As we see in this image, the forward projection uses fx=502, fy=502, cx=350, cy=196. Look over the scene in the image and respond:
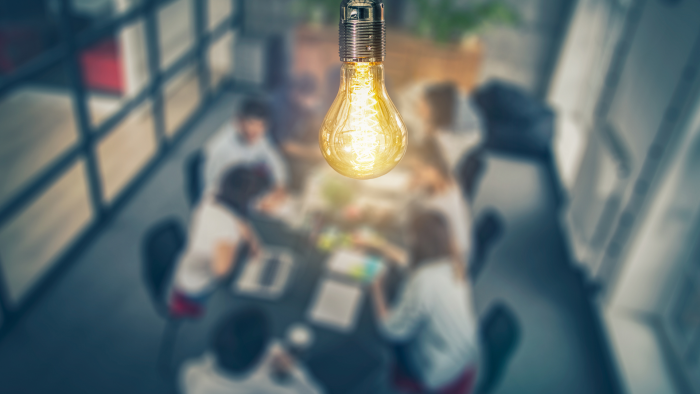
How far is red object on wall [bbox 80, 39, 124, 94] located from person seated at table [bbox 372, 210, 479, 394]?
5.15m

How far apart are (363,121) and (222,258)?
2122 mm

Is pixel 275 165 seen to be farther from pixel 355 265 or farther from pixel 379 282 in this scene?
pixel 379 282

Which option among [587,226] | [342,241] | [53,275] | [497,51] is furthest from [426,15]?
[53,275]

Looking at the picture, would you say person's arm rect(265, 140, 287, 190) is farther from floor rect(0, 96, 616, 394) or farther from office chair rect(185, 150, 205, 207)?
floor rect(0, 96, 616, 394)

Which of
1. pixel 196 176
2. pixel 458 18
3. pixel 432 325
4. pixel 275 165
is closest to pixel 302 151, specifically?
pixel 275 165

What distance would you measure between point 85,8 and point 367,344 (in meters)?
6.90

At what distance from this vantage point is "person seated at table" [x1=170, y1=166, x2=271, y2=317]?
3068 millimetres

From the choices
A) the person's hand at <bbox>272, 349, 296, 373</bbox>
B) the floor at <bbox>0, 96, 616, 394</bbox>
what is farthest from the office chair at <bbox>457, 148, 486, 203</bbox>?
the person's hand at <bbox>272, 349, 296, 373</bbox>

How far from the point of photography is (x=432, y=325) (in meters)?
2.69

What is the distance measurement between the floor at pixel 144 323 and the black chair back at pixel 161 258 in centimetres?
59

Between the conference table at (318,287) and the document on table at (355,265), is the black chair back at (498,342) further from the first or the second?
the document on table at (355,265)

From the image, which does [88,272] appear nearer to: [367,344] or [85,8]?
[367,344]

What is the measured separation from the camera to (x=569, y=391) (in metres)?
3.44

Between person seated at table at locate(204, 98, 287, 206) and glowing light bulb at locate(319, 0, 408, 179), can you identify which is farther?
person seated at table at locate(204, 98, 287, 206)
